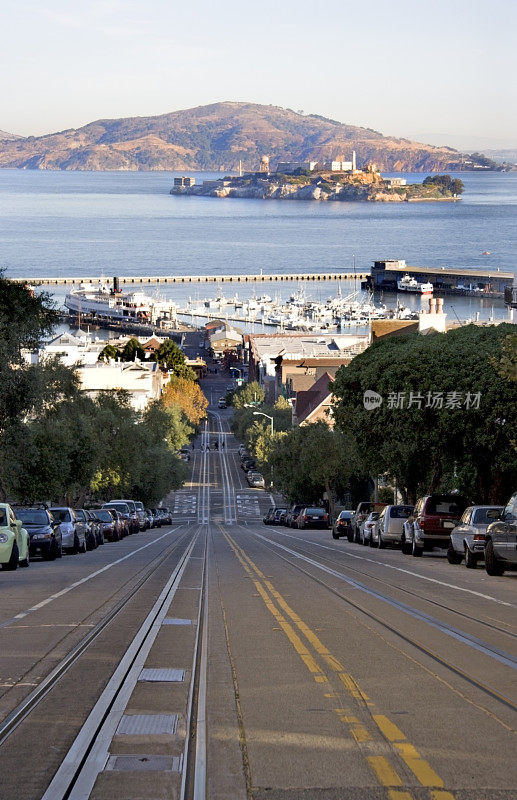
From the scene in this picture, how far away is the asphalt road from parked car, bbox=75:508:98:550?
15.9 m

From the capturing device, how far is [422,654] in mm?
12875

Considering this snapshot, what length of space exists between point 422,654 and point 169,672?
2.99m

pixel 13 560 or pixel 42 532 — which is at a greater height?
pixel 42 532

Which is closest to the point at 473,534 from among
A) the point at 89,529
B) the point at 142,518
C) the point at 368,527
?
the point at 368,527

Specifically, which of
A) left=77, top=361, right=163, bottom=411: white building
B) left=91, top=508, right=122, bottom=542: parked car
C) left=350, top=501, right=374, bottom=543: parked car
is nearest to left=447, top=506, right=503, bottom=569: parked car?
left=350, top=501, right=374, bottom=543: parked car

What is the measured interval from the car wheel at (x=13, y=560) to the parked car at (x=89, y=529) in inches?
434

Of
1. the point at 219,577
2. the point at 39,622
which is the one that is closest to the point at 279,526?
the point at 219,577

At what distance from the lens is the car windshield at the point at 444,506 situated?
108ft

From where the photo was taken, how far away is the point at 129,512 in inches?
2250

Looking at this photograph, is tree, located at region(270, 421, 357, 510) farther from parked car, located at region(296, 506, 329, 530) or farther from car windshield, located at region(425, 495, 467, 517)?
car windshield, located at region(425, 495, 467, 517)

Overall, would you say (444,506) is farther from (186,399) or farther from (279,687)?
(186,399)

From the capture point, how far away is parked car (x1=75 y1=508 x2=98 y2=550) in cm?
3894

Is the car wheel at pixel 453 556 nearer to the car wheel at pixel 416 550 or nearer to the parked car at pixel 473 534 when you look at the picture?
the parked car at pixel 473 534

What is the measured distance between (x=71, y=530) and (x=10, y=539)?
9684 mm
